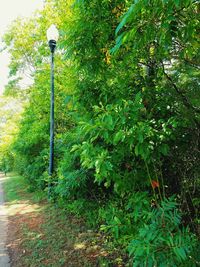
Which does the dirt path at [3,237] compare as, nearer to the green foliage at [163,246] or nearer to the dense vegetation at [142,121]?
the dense vegetation at [142,121]

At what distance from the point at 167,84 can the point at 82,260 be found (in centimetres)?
298

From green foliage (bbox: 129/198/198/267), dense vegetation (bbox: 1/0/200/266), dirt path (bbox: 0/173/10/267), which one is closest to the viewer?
green foliage (bbox: 129/198/198/267)

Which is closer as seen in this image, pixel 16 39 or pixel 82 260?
pixel 82 260

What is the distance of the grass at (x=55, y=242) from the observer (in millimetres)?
4250

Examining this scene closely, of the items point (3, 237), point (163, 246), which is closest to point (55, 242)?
point (3, 237)

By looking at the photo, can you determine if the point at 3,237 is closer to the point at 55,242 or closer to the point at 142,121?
the point at 55,242

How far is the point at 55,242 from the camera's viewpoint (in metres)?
5.01

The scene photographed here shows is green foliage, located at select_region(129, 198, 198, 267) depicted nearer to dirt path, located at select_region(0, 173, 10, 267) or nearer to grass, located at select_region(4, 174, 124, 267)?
grass, located at select_region(4, 174, 124, 267)

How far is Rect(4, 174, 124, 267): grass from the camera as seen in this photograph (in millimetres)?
4250

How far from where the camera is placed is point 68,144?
18.4ft

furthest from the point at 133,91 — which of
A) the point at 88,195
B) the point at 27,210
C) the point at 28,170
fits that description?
the point at 28,170

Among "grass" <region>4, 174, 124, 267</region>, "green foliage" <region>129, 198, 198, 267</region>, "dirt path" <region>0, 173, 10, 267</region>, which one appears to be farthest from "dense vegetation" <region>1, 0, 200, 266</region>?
"dirt path" <region>0, 173, 10, 267</region>

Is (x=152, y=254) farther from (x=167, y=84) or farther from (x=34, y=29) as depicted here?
(x=34, y=29)

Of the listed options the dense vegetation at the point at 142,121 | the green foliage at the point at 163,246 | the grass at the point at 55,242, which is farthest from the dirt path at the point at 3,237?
the green foliage at the point at 163,246
